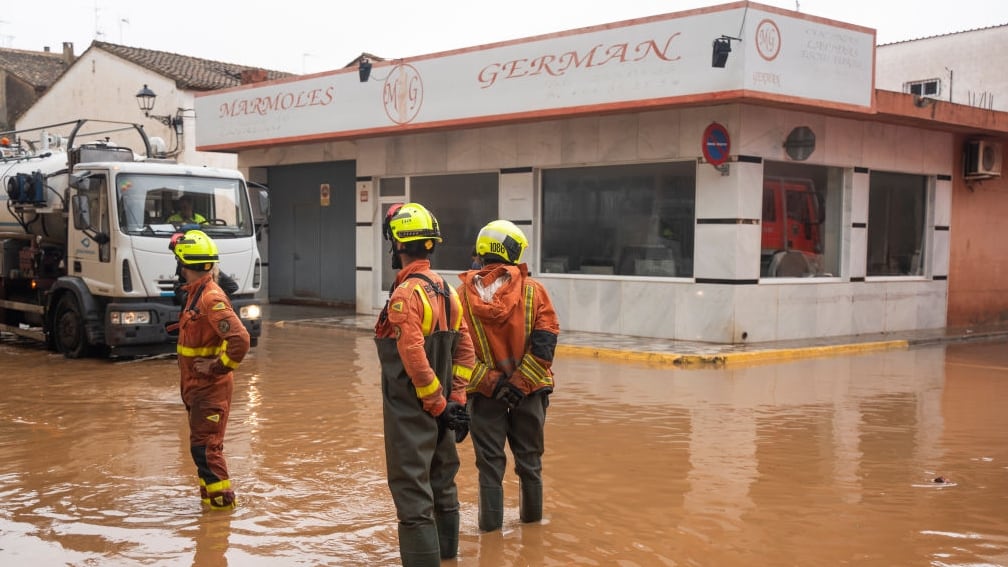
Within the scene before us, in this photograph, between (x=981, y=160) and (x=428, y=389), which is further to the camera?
(x=981, y=160)

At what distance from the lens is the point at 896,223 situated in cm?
1694

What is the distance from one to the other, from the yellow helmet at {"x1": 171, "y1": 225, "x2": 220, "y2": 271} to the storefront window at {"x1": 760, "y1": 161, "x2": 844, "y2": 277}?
10077 mm

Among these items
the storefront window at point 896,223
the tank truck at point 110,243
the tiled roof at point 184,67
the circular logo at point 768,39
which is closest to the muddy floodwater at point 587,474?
the tank truck at point 110,243

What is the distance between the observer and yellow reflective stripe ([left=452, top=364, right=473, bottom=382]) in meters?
5.00

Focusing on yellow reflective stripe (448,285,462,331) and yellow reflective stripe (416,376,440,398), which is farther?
yellow reflective stripe (448,285,462,331)

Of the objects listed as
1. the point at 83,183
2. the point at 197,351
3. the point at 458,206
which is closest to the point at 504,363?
the point at 197,351

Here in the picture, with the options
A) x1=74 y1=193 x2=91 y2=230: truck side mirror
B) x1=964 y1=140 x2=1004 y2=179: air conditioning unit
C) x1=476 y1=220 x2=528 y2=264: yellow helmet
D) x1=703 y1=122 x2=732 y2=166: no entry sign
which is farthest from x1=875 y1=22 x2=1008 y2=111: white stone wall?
x1=476 y1=220 x2=528 y2=264: yellow helmet

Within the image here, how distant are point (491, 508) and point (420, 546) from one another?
99cm

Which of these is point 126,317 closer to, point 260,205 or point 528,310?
point 260,205

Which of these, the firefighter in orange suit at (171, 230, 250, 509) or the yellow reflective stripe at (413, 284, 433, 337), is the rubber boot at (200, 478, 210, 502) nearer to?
the firefighter in orange suit at (171, 230, 250, 509)

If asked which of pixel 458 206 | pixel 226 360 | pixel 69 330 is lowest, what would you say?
pixel 69 330

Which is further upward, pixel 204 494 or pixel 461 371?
pixel 461 371

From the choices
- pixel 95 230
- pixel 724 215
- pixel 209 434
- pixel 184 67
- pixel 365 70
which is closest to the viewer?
pixel 209 434

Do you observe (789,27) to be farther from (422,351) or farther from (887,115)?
(422,351)
